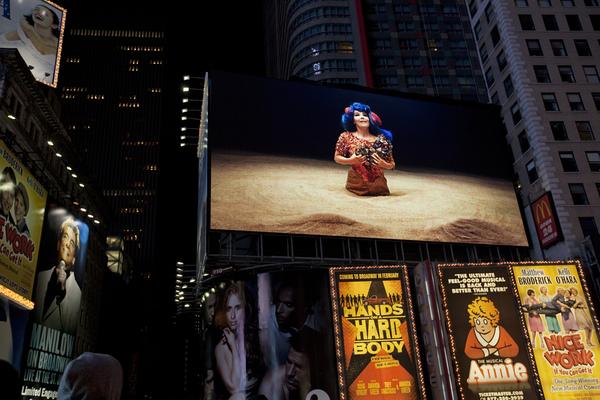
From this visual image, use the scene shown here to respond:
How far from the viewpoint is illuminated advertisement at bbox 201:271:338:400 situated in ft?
97.2

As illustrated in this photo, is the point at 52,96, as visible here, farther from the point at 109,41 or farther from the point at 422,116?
the point at 109,41

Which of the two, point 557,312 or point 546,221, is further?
point 546,221

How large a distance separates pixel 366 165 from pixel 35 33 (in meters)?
26.6

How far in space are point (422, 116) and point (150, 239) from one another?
119648 mm

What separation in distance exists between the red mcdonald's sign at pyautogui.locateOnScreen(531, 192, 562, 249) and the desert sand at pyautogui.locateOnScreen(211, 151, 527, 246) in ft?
4.33

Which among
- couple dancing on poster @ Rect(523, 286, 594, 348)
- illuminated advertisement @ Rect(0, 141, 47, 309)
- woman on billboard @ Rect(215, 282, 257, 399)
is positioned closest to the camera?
illuminated advertisement @ Rect(0, 141, 47, 309)

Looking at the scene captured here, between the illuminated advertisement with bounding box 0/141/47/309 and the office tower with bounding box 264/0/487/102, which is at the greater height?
Result: the office tower with bounding box 264/0/487/102

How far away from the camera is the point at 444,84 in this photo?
95500mm

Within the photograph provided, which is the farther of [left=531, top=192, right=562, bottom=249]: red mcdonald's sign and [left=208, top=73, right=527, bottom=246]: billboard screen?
[left=531, top=192, right=562, bottom=249]: red mcdonald's sign

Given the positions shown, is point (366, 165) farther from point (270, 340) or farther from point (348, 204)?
point (270, 340)

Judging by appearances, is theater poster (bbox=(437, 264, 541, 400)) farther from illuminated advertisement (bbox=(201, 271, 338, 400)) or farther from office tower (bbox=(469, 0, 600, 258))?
office tower (bbox=(469, 0, 600, 258))

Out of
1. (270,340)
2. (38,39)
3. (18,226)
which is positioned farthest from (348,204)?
(38,39)

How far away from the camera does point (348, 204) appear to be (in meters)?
37.5

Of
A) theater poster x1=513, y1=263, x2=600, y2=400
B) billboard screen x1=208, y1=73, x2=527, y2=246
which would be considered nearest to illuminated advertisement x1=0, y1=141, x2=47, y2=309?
billboard screen x1=208, y1=73, x2=527, y2=246
